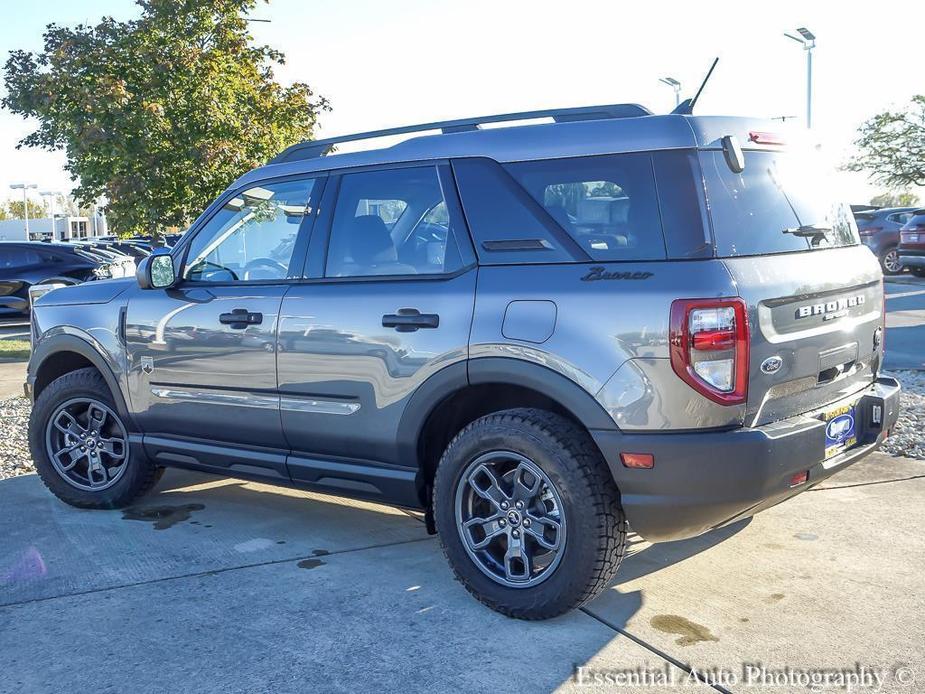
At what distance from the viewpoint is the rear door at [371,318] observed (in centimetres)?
409

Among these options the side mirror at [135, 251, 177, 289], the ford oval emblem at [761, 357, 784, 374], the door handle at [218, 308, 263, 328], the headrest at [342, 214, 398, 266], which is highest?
the headrest at [342, 214, 398, 266]

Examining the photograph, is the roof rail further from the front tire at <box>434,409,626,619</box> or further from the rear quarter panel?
the front tire at <box>434,409,626,619</box>

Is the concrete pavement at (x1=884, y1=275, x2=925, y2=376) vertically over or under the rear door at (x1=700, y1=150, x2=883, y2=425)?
under

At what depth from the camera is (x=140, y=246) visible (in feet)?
105

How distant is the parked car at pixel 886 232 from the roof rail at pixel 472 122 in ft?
66.3

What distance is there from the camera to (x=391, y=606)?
405 centimetres

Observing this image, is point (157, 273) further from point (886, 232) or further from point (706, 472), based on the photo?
point (886, 232)

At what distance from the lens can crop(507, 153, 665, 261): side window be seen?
3.65 metres

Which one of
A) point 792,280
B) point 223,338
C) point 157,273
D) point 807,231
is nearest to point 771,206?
point 807,231

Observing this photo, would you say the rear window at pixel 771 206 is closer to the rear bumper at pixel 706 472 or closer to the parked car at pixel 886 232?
the rear bumper at pixel 706 472

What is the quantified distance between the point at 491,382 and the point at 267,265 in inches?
58.6

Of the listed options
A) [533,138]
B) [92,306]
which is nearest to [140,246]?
[92,306]

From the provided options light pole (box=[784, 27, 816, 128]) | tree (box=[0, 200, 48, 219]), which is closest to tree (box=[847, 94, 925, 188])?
light pole (box=[784, 27, 816, 128])

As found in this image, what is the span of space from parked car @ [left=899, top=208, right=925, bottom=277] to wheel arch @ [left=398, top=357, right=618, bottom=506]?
18.3 metres
